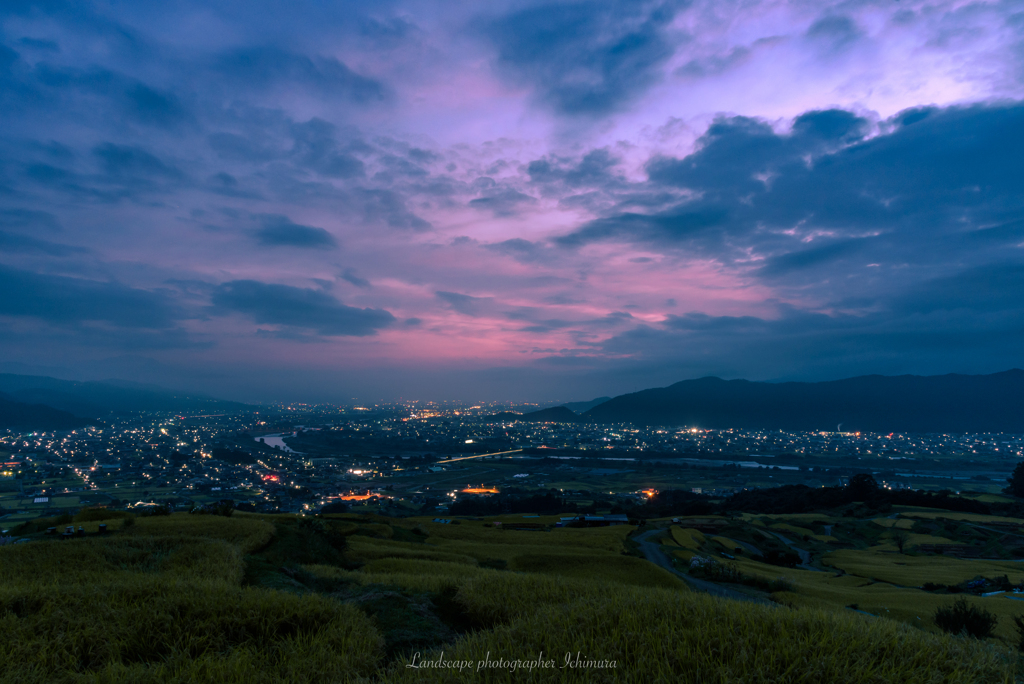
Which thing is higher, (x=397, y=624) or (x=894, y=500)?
(x=397, y=624)

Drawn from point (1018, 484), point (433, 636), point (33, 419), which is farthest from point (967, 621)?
point (33, 419)

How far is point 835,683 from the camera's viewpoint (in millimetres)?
3658

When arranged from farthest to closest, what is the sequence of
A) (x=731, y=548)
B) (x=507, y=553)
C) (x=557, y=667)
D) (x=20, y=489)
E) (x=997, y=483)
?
(x=997, y=483) → (x=20, y=489) → (x=731, y=548) → (x=507, y=553) → (x=557, y=667)

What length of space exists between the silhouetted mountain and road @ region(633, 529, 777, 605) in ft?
659

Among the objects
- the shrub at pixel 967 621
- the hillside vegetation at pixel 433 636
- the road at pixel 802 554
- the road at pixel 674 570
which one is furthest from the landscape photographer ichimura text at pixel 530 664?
the road at pixel 802 554

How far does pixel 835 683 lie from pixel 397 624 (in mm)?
6111

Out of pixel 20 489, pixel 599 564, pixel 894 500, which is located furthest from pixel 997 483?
pixel 20 489

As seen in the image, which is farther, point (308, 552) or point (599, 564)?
point (599, 564)

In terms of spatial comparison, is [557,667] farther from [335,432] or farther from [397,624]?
[335,432]

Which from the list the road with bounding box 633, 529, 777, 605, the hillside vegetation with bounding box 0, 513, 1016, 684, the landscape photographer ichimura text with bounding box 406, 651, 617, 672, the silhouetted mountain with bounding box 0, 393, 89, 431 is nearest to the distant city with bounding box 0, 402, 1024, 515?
the silhouetted mountain with bounding box 0, 393, 89, 431

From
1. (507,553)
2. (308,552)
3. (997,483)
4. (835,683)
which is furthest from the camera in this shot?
(997,483)

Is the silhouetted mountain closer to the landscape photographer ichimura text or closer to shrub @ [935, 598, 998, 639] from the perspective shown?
the landscape photographer ichimura text

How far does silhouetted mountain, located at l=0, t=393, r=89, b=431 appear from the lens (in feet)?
477

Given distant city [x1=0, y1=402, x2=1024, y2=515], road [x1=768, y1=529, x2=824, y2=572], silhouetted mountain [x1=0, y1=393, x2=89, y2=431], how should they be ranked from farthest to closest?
1. silhouetted mountain [x1=0, y1=393, x2=89, y2=431]
2. distant city [x1=0, y1=402, x2=1024, y2=515]
3. road [x1=768, y1=529, x2=824, y2=572]
